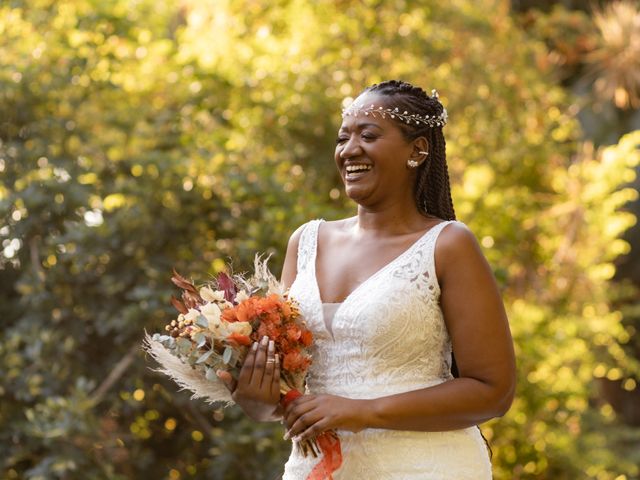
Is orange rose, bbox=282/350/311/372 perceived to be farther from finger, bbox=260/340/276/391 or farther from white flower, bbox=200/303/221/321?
white flower, bbox=200/303/221/321

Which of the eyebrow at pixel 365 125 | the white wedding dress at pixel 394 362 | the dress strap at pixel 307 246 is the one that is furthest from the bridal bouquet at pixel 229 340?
the eyebrow at pixel 365 125

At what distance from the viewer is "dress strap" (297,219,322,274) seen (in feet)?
11.2

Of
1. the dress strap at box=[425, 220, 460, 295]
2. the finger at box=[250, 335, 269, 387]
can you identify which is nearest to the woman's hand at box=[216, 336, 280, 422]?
the finger at box=[250, 335, 269, 387]

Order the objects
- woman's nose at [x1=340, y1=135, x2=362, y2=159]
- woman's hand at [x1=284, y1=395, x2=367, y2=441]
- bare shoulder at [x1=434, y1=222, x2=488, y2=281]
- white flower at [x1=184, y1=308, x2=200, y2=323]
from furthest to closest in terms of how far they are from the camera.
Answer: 1. woman's nose at [x1=340, y1=135, x2=362, y2=159]
2. bare shoulder at [x1=434, y1=222, x2=488, y2=281]
3. white flower at [x1=184, y1=308, x2=200, y2=323]
4. woman's hand at [x1=284, y1=395, x2=367, y2=441]

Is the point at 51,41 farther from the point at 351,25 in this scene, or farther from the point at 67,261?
the point at 351,25

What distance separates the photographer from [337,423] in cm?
288

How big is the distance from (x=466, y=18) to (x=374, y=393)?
7.40m

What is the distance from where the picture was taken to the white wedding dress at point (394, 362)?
3076mm

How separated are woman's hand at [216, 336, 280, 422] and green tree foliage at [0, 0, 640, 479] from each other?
3.28 m

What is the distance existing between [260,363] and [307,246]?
2.13 ft

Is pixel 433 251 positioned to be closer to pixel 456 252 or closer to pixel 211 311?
pixel 456 252

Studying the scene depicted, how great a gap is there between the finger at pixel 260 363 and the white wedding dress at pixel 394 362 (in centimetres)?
30

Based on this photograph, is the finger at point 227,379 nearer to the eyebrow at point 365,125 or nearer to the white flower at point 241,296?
the white flower at point 241,296

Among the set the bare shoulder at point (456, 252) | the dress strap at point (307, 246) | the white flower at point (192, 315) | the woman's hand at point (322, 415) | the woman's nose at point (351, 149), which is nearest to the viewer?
the woman's hand at point (322, 415)
